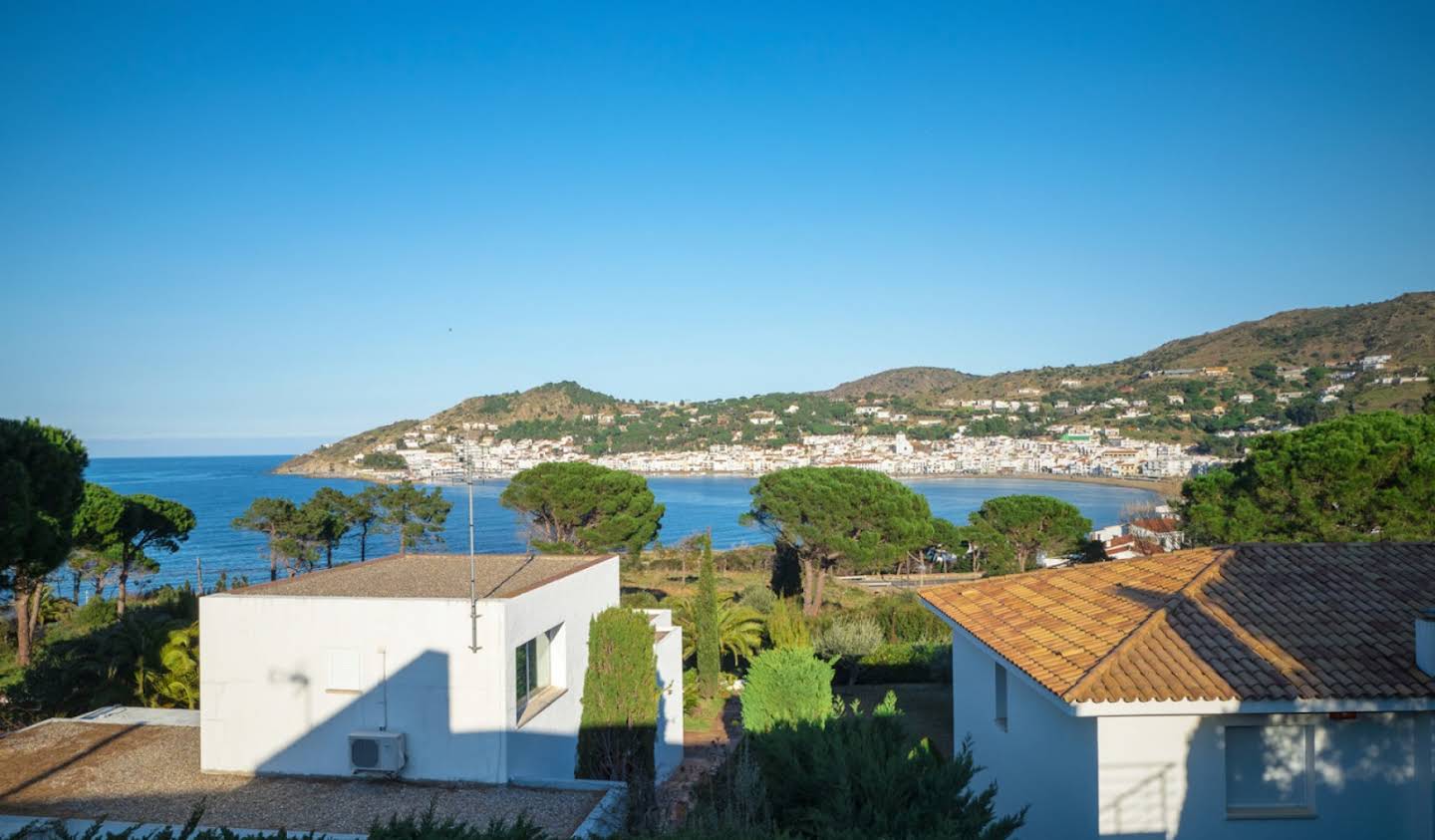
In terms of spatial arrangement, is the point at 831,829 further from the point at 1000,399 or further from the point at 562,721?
the point at 1000,399

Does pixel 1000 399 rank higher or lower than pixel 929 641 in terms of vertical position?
higher

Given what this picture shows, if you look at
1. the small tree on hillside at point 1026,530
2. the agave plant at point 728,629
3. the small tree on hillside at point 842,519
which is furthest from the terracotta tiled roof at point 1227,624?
the small tree on hillside at point 1026,530

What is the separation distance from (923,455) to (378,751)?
4022 inches

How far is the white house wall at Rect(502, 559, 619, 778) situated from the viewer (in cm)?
846

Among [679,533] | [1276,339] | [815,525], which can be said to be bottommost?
[679,533]

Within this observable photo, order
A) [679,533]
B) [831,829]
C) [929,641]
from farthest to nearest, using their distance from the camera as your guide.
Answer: [679,533]
[929,641]
[831,829]

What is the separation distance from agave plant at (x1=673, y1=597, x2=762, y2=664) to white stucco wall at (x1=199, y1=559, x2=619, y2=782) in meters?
11.1

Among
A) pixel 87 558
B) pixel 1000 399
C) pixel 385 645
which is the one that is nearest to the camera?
pixel 385 645

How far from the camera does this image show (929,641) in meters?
20.9

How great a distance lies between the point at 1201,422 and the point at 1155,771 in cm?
7996

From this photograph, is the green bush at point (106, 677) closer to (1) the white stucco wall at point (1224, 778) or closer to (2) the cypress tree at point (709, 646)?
(2) the cypress tree at point (709, 646)

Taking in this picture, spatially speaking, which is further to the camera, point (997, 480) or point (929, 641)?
point (997, 480)

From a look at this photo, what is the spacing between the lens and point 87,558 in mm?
24719

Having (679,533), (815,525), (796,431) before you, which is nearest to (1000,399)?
(796,431)
